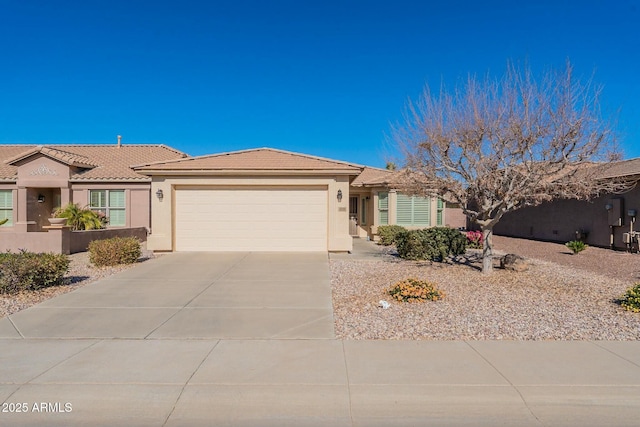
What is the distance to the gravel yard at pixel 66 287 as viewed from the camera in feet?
26.1

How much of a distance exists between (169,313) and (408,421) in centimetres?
490

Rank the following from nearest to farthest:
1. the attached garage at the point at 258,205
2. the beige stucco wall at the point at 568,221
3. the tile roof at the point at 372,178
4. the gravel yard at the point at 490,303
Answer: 1. the gravel yard at the point at 490,303
2. the attached garage at the point at 258,205
3. the beige stucco wall at the point at 568,221
4. the tile roof at the point at 372,178

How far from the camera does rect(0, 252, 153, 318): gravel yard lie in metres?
7.95

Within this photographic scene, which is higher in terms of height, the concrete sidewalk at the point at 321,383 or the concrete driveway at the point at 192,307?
the concrete driveway at the point at 192,307

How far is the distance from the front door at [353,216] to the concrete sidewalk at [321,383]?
1751 cm

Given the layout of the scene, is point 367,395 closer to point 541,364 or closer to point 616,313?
point 541,364

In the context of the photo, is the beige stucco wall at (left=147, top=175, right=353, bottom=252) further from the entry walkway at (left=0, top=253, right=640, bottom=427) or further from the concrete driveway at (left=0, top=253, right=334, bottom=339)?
the entry walkway at (left=0, top=253, right=640, bottom=427)

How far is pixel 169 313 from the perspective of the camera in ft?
24.6

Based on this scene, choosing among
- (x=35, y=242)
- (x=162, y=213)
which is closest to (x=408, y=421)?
(x=162, y=213)

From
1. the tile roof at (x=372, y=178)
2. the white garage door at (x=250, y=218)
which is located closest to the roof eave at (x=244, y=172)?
the white garage door at (x=250, y=218)

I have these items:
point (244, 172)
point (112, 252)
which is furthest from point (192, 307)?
point (244, 172)

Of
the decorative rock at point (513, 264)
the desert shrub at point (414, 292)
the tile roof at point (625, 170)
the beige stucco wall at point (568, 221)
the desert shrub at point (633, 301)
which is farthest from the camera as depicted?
the beige stucco wall at point (568, 221)

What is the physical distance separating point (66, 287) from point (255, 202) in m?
7.29

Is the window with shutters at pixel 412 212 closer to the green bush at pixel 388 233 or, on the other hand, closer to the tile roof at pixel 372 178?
the green bush at pixel 388 233
